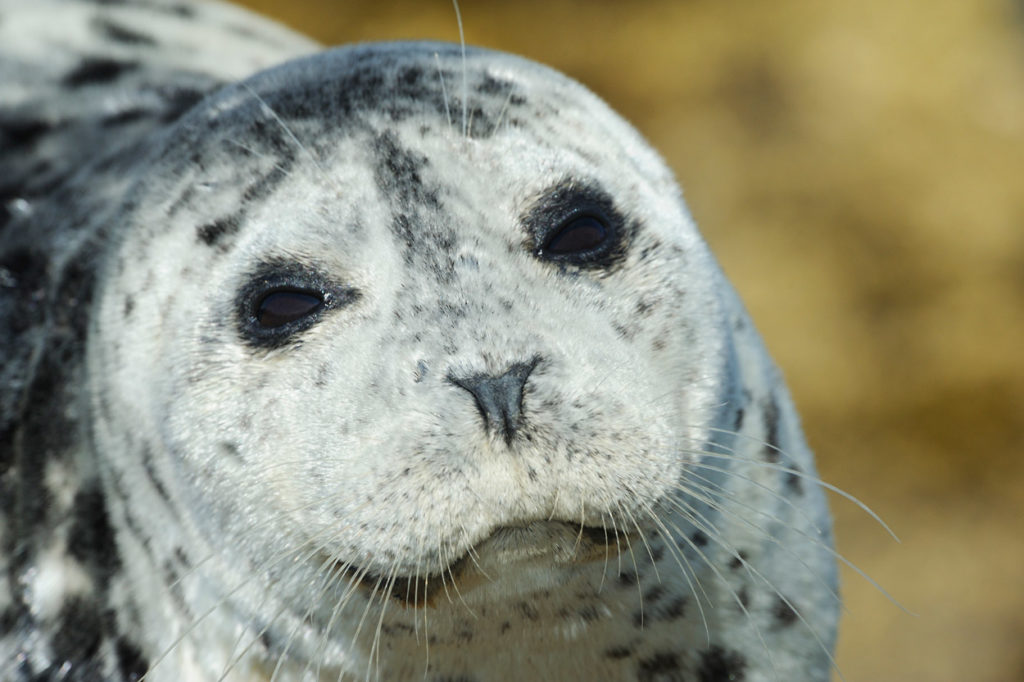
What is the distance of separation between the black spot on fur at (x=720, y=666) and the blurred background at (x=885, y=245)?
3.02 meters

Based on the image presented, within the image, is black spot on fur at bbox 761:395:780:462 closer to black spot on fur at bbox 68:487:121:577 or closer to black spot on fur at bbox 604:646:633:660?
black spot on fur at bbox 604:646:633:660

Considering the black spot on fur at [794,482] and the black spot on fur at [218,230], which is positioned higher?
the black spot on fur at [218,230]

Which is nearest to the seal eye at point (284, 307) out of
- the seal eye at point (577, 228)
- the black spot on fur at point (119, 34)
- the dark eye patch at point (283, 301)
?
the dark eye patch at point (283, 301)

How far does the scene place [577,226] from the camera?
219 centimetres

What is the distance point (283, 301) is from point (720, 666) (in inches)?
44.7

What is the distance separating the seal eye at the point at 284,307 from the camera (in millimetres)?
2076

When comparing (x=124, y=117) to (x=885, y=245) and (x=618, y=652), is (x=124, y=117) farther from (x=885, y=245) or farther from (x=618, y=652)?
(x=885, y=245)

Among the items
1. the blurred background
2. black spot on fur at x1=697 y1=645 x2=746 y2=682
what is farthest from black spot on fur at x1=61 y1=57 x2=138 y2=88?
the blurred background

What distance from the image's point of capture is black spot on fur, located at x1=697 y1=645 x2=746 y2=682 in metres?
2.41

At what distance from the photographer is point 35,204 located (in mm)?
3162

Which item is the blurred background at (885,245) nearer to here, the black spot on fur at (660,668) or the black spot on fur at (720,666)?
the black spot on fur at (720,666)

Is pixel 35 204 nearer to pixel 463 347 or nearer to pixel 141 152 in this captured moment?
pixel 141 152

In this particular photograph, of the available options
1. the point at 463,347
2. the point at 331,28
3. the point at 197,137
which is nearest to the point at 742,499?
the point at 463,347

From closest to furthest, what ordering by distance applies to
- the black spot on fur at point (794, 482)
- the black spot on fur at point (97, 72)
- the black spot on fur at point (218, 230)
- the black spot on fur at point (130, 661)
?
the black spot on fur at point (218, 230) < the black spot on fur at point (130, 661) < the black spot on fur at point (794, 482) < the black spot on fur at point (97, 72)
